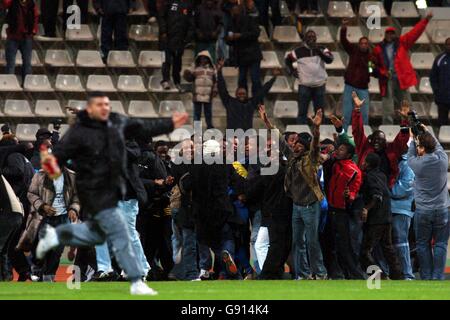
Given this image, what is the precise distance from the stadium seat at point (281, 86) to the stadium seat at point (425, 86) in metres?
2.52

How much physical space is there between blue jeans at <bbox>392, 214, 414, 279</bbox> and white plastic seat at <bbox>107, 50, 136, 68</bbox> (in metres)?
9.83

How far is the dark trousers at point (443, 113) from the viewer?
26.2 metres

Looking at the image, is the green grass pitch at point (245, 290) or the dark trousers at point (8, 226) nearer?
the green grass pitch at point (245, 290)

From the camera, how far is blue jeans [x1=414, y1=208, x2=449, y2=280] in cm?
1939

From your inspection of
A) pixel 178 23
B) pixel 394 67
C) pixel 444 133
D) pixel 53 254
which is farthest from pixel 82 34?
pixel 53 254

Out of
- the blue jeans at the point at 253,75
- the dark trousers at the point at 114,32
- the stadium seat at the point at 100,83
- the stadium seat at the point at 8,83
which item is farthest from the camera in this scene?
the stadium seat at the point at 100,83

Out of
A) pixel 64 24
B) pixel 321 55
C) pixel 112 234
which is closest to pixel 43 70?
pixel 64 24

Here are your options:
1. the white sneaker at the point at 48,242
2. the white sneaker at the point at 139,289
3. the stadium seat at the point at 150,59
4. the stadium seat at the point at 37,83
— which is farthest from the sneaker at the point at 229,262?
the stadium seat at the point at 37,83

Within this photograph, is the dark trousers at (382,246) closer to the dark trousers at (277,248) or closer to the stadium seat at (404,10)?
the dark trousers at (277,248)

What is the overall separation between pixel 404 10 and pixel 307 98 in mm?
4167

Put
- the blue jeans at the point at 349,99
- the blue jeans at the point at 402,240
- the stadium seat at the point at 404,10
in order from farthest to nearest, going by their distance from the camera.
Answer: the stadium seat at the point at 404,10, the blue jeans at the point at 349,99, the blue jeans at the point at 402,240

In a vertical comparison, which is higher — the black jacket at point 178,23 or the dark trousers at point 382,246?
the black jacket at point 178,23

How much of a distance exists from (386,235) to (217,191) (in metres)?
2.39

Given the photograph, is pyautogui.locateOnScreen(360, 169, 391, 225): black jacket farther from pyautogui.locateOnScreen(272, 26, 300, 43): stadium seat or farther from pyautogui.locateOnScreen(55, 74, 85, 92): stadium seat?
pyautogui.locateOnScreen(55, 74, 85, 92): stadium seat
